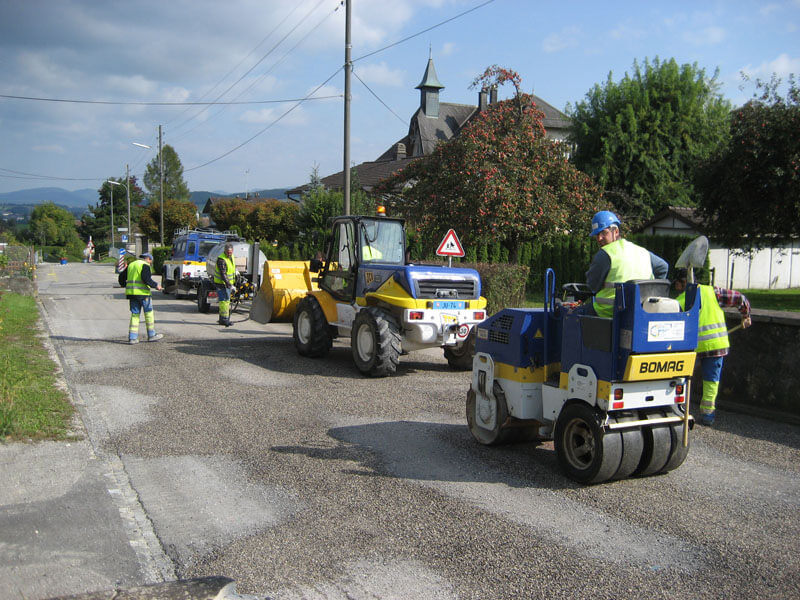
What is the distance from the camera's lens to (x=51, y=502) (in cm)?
512

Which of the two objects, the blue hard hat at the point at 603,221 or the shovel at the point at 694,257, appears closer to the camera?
the blue hard hat at the point at 603,221

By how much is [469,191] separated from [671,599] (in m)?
16.9

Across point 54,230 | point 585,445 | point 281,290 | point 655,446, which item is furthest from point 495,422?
point 54,230

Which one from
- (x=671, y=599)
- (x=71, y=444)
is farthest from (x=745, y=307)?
(x=71, y=444)

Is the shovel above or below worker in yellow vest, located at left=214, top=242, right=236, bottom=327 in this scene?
above

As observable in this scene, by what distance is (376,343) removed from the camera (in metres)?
9.98

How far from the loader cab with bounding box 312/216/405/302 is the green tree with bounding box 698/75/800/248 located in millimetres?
14817

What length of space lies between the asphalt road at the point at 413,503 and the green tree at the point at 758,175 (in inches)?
Result: 635

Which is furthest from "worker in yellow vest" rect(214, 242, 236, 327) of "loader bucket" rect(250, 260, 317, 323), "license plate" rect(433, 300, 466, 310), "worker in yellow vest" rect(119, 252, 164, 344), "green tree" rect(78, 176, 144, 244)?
"green tree" rect(78, 176, 144, 244)

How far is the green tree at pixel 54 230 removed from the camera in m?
104

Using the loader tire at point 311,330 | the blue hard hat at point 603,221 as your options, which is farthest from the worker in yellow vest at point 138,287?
the blue hard hat at point 603,221

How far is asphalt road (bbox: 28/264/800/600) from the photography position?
4.10 meters

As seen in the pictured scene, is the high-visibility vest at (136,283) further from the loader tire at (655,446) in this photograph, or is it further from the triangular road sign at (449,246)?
the loader tire at (655,446)

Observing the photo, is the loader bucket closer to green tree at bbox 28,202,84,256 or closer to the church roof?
the church roof
